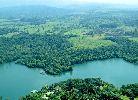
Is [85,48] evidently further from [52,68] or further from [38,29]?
[38,29]

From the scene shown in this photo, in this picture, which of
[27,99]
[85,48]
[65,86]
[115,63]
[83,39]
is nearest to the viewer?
[27,99]

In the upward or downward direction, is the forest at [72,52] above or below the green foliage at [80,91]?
below

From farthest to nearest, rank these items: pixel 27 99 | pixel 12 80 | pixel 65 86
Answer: pixel 12 80 < pixel 65 86 < pixel 27 99

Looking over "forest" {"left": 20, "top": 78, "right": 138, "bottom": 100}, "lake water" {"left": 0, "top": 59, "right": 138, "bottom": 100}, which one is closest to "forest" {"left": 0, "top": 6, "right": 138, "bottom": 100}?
"forest" {"left": 20, "top": 78, "right": 138, "bottom": 100}

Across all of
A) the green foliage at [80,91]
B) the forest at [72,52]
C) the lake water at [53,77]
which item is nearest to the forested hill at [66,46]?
the forest at [72,52]

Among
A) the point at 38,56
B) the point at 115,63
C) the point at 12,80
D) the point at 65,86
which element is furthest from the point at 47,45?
the point at 65,86

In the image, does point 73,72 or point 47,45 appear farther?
point 47,45

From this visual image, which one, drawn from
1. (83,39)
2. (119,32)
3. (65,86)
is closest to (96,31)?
(119,32)

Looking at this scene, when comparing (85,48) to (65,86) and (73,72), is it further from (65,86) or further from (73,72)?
(65,86)

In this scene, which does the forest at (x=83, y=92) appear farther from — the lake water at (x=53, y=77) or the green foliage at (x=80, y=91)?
the lake water at (x=53, y=77)
